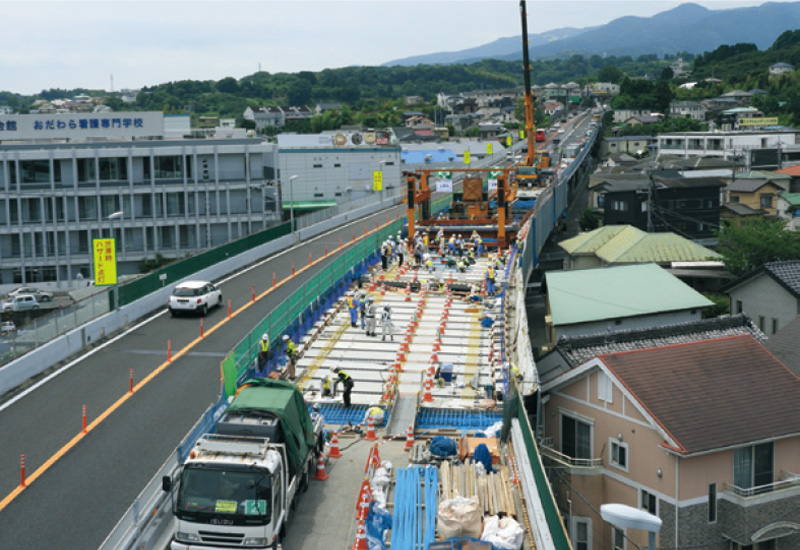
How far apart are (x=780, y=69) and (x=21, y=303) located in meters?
172

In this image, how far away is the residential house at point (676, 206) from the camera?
226ft

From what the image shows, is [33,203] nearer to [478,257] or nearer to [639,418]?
[478,257]

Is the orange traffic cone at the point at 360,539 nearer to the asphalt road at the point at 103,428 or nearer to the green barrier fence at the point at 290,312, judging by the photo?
the asphalt road at the point at 103,428

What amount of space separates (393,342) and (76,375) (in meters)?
10.8

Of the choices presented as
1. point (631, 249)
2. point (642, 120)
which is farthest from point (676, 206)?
point (642, 120)

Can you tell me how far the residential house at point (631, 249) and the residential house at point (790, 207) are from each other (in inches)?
804

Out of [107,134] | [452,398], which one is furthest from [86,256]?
[452,398]

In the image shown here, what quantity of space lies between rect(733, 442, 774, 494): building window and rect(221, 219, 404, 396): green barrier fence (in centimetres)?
1350

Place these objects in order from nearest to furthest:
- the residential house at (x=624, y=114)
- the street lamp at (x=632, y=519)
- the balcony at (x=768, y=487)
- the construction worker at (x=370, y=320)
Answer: the street lamp at (x=632, y=519) < the balcony at (x=768, y=487) < the construction worker at (x=370, y=320) < the residential house at (x=624, y=114)

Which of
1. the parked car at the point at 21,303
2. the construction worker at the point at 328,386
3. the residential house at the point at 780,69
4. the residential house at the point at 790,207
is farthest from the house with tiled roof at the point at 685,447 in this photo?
the residential house at the point at 780,69

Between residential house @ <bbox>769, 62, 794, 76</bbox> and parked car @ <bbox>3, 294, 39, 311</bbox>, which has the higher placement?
residential house @ <bbox>769, 62, 794, 76</bbox>

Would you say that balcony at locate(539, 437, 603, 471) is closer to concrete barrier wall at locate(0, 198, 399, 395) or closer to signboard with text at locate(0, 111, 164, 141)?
concrete barrier wall at locate(0, 198, 399, 395)

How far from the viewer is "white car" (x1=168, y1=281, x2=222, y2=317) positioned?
33263mm

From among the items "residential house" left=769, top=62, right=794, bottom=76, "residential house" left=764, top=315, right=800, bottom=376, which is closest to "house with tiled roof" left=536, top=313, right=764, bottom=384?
"residential house" left=764, top=315, right=800, bottom=376
